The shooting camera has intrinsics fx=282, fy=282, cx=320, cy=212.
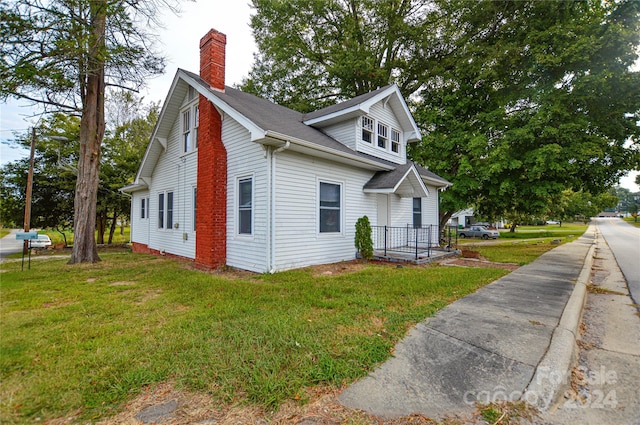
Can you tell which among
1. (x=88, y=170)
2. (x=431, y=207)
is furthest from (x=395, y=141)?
(x=88, y=170)

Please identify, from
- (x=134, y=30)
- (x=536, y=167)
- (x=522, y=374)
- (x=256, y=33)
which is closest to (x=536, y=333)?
(x=522, y=374)

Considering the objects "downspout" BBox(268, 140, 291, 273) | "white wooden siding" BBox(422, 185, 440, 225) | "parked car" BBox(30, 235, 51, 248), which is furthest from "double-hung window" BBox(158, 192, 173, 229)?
"white wooden siding" BBox(422, 185, 440, 225)

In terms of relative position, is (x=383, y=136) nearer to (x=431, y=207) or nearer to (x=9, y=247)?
(x=431, y=207)

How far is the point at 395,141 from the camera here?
1214cm

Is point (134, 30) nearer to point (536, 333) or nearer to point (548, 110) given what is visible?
point (536, 333)

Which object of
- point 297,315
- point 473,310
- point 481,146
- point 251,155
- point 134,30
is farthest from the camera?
point 481,146

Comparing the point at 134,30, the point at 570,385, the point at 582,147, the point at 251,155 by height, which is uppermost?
the point at 134,30

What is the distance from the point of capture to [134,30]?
9125 mm

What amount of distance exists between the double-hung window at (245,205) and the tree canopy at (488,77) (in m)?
11.3

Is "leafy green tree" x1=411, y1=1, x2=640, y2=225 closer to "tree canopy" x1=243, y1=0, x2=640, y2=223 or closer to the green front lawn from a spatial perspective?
"tree canopy" x1=243, y1=0, x2=640, y2=223

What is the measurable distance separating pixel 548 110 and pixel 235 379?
15.8 m

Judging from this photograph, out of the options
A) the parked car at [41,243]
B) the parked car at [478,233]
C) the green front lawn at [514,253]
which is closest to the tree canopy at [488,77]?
the green front lawn at [514,253]

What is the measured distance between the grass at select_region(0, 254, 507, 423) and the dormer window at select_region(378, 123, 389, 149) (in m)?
6.61

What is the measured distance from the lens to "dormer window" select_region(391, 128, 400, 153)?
39.5 ft
